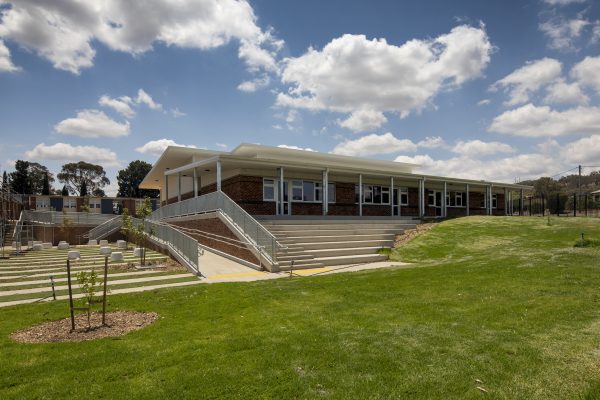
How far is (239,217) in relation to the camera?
1602cm

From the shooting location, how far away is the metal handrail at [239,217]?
14.2 metres

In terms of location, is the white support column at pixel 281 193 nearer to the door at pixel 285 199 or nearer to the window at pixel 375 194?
the door at pixel 285 199

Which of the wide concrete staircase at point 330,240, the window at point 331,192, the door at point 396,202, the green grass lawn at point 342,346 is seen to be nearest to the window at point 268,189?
the wide concrete staircase at point 330,240

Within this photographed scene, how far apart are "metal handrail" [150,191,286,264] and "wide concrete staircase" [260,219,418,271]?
2.07 ft

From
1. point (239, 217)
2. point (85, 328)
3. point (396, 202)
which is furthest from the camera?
point (396, 202)

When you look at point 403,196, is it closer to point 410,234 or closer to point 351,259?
point 410,234

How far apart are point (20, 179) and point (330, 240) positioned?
9151 cm

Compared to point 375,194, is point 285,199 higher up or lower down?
lower down

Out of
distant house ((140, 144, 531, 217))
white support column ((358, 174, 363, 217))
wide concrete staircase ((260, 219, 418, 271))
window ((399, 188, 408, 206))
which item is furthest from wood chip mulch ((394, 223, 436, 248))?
window ((399, 188, 408, 206))

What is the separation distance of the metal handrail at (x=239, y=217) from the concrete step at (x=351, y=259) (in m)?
1.79

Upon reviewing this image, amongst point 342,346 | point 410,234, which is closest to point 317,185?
point 410,234

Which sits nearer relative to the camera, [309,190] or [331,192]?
[309,190]

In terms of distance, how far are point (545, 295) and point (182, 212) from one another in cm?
1992

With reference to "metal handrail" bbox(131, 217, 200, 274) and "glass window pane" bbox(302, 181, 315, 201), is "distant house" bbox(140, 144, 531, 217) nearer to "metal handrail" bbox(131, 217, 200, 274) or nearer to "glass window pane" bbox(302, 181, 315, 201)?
"glass window pane" bbox(302, 181, 315, 201)
